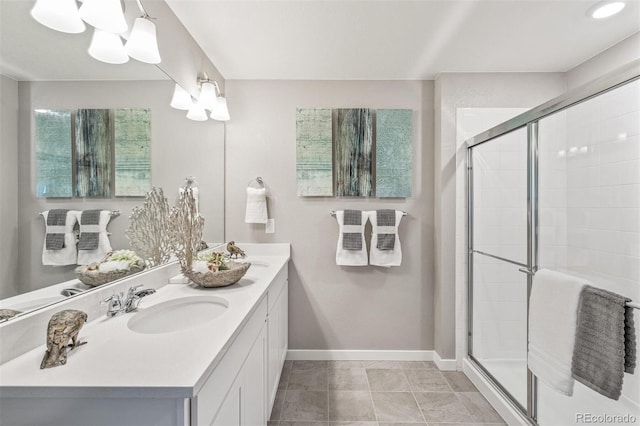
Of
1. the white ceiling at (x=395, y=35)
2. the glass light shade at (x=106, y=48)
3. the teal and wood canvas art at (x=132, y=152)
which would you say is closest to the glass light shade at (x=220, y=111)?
the white ceiling at (x=395, y=35)

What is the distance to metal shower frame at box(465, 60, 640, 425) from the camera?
1.12m

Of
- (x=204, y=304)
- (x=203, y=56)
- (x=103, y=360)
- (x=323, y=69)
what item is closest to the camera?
(x=103, y=360)

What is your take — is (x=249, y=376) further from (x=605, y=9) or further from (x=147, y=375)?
(x=605, y=9)

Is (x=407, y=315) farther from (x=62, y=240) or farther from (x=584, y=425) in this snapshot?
(x=62, y=240)

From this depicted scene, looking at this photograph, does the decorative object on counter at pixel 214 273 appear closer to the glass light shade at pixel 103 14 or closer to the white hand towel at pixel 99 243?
the white hand towel at pixel 99 243

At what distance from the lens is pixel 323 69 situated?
7.34 feet

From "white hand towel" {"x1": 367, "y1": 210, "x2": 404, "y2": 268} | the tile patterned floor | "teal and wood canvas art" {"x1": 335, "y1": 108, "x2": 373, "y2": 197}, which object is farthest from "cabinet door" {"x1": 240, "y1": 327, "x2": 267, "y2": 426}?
"teal and wood canvas art" {"x1": 335, "y1": 108, "x2": 373, "y2": 197}

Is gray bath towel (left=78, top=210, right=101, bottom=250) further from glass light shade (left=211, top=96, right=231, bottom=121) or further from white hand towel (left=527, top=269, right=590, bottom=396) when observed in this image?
white hand towel (left=527, top=269, right=590, bottom=396)

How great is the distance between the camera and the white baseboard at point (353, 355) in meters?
2.39

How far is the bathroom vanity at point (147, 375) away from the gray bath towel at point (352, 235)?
1.15 meters

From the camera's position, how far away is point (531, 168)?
1.69m

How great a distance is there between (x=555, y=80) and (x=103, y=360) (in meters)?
3.31

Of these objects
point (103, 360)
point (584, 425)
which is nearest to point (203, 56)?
point (103, 360)

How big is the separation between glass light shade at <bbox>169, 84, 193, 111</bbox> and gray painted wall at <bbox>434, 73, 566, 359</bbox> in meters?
1.92
